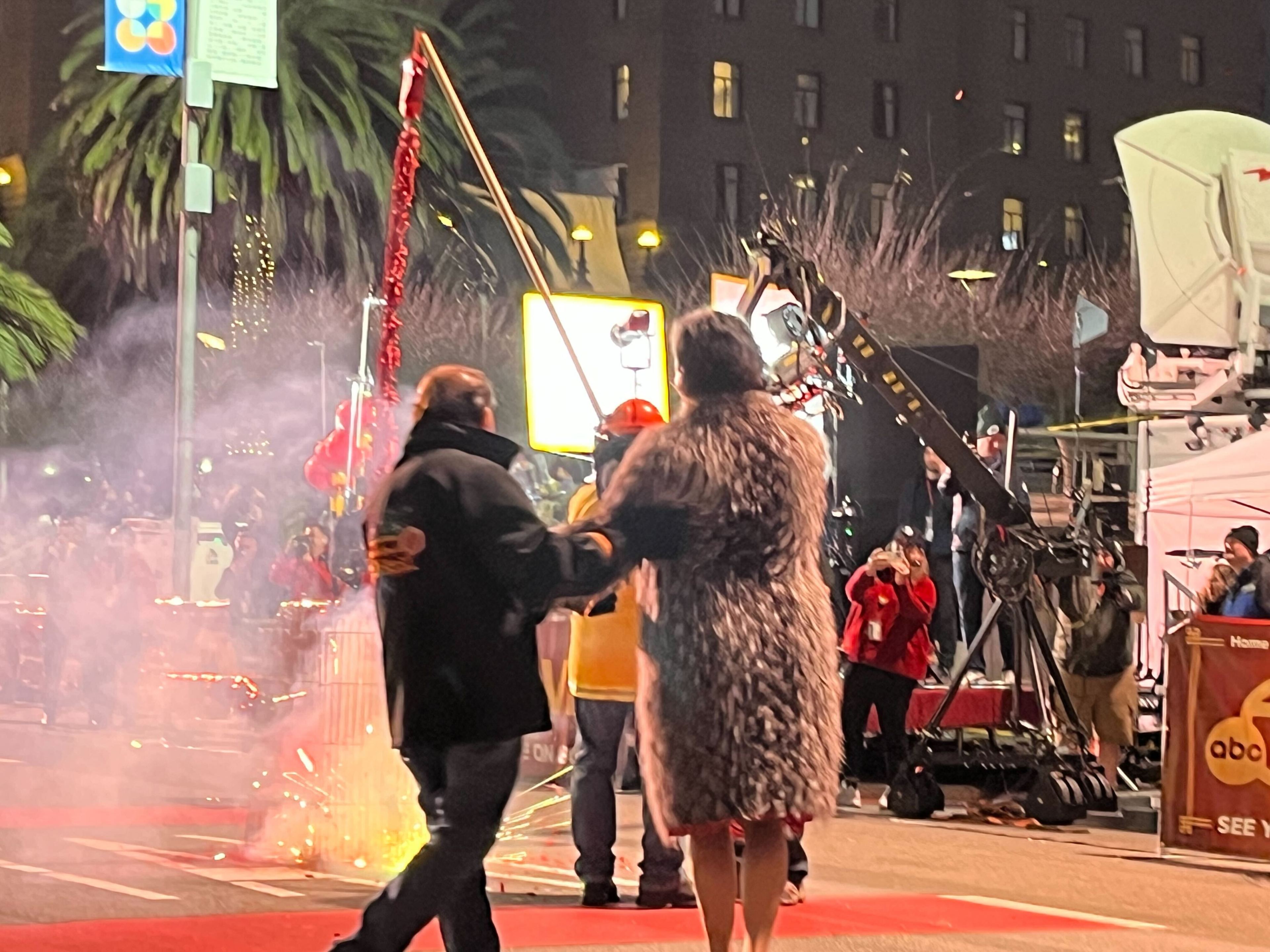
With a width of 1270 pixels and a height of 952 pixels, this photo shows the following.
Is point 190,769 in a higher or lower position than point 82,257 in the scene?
lower

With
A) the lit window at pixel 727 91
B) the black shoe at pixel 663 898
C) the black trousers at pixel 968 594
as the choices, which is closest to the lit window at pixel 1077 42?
the lit window at pixel 727 91

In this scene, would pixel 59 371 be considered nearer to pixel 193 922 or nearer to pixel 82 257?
pixel 82 257

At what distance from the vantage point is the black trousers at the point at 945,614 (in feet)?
56.4

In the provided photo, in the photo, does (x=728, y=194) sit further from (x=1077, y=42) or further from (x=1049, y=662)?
(x=1049, y=662)

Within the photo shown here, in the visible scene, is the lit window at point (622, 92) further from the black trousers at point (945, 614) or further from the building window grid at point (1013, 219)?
the black trousers at point (945, 614)

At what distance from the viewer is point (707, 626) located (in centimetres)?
561

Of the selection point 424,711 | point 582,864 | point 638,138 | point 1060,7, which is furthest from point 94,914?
point 1060,7

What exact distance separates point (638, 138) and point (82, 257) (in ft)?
35.9

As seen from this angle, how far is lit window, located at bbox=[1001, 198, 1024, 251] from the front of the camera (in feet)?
139

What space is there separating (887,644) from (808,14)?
29.7 metres

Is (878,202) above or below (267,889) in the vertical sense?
above

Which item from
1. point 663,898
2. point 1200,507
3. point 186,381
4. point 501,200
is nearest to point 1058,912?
point 663,898

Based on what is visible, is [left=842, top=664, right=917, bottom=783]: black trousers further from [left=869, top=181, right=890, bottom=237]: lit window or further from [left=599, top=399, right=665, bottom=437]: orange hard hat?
[left=869, top=181, right=890, bottom=237]: lit window

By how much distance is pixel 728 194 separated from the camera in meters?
39.8
